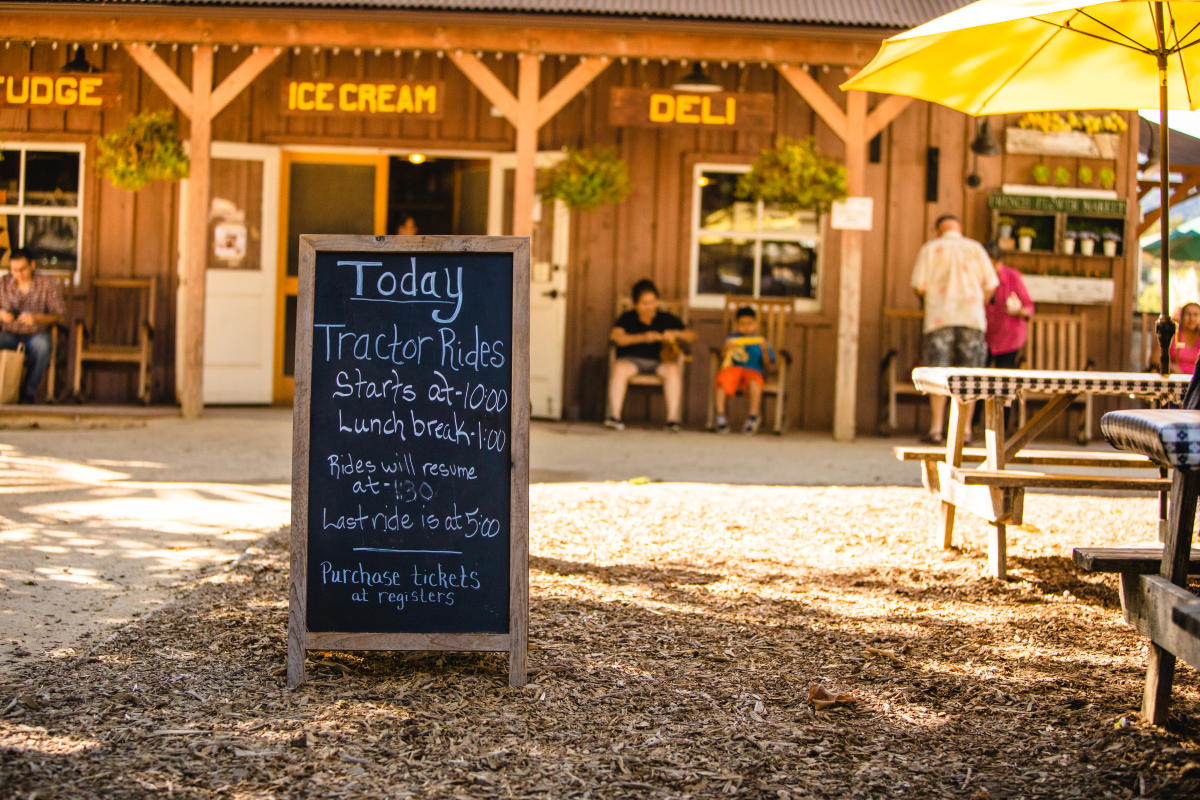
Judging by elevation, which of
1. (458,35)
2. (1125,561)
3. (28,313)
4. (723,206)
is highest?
(458,35)

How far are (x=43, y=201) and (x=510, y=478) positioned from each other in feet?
29.8

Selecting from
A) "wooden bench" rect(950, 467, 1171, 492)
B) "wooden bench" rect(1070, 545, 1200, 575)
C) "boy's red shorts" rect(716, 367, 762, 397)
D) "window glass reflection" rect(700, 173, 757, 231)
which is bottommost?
"wooden bench" rect(1070, 545, 1200, 575)

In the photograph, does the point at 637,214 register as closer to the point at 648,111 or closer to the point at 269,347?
the point at 648,111

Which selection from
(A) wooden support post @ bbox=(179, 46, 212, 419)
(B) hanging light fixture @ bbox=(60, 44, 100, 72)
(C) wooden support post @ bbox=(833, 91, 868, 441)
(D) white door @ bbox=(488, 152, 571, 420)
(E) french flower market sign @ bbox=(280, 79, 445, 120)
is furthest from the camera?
(D) white door @ bbox=(488, 152, 571, 420)

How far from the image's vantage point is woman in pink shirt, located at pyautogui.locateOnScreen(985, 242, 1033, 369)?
979 centimetres

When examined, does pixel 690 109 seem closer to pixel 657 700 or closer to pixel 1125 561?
pixel 1125 561

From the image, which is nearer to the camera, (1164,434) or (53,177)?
(1164,434)

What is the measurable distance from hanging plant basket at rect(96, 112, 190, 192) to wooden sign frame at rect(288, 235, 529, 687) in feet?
23.1

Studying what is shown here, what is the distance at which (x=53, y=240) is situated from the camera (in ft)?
36.8

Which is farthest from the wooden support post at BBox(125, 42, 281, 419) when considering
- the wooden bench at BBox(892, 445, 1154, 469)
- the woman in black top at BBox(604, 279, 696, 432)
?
the wooden bench at BBox(892, 445, 1154, 469)

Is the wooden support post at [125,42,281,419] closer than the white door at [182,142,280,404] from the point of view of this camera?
Yes

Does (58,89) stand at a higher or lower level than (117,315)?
higher

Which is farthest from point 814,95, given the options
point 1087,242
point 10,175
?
point 10,175

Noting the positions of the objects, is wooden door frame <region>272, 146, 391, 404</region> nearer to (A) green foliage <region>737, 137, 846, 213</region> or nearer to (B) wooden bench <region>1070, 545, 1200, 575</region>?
(A) green foliage <region>737, 137, 846, 213</region>
